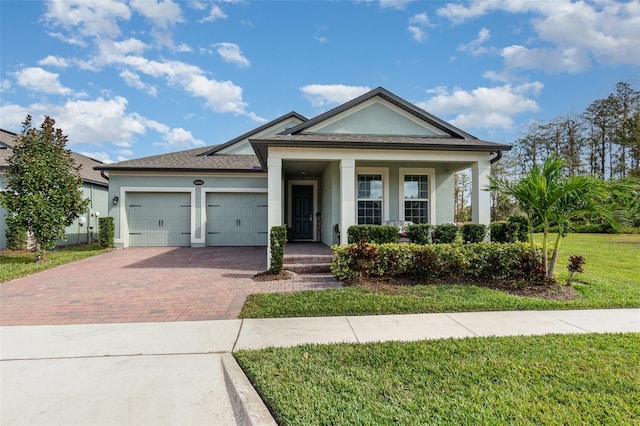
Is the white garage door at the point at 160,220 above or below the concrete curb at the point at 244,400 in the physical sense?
above

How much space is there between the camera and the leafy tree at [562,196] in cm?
612

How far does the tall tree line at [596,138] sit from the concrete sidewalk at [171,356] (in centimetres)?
2561

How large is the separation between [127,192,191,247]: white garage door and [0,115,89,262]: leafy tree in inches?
122

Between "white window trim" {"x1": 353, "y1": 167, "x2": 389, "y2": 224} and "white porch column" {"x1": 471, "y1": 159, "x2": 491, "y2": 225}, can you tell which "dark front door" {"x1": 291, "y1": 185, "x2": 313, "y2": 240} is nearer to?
"white window trim" {"x1": 353, "y1": 167, "x2": 389, "y2": 224}

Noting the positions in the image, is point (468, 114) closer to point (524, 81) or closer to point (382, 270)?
point (524, 81)

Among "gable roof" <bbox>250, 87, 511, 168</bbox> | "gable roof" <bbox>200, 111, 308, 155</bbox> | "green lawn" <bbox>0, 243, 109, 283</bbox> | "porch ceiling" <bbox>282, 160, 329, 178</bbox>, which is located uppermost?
"gable roof" <bbox>200, 111, 308, 155</bbox>

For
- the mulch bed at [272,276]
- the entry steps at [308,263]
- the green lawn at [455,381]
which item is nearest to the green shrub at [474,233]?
the entry steps at [308,263]

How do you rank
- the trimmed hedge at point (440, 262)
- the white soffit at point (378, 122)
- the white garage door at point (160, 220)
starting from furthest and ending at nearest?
1. the white garage door at point (160, 220)
2. the white soffit at point (378, 122)
3. the trimmed hedge at point (440, 262)

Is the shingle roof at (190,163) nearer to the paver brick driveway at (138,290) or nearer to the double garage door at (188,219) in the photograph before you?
the double garage door at (188,219)

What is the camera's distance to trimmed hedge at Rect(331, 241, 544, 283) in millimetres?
6715

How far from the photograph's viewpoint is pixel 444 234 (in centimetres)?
827

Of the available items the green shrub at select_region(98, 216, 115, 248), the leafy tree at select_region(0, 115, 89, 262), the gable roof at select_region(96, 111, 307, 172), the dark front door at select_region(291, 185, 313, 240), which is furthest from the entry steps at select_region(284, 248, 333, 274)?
the green shrub at select_region(98, 216, 115, 248)

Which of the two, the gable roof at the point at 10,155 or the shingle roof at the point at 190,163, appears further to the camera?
the gable roof at the point at 10,155

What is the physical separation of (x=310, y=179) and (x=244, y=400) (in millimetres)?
12130
